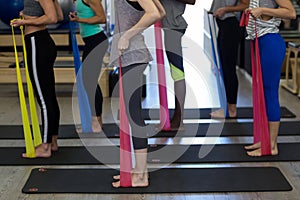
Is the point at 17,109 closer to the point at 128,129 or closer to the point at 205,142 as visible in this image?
the point at 205,142

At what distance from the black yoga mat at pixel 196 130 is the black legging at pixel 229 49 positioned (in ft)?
1.15

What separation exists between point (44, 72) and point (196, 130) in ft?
4.68

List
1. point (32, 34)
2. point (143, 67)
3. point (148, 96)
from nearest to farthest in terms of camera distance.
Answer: point (143, 67) < point (32, 34) < point (148, 96)

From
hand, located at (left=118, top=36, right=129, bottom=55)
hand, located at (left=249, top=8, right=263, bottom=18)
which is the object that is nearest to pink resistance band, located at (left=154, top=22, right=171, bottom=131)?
hand, located at (left=249, top=8, right=263, bottom=18)

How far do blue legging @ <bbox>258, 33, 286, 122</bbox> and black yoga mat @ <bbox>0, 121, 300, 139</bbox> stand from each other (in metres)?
0.68

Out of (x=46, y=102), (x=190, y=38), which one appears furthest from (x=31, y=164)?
(x=190, y=38)

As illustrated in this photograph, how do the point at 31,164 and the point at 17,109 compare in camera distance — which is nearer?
the point at 31,164

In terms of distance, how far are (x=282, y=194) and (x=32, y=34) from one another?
1835 millimetres

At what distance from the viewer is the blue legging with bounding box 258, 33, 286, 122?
11.6ft

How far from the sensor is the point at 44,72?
3586 mm

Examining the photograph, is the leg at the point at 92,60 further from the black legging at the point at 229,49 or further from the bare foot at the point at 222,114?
the bare foot at the point at 222,114

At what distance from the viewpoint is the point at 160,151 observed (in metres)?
3.86

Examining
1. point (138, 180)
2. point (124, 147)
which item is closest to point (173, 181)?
point (138, 180)

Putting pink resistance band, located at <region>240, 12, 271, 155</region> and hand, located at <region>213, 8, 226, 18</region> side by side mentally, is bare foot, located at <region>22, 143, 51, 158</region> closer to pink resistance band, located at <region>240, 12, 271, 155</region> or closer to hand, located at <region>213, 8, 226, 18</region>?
pink resistance band, located at <region>240, 12, 271, 155</region>
